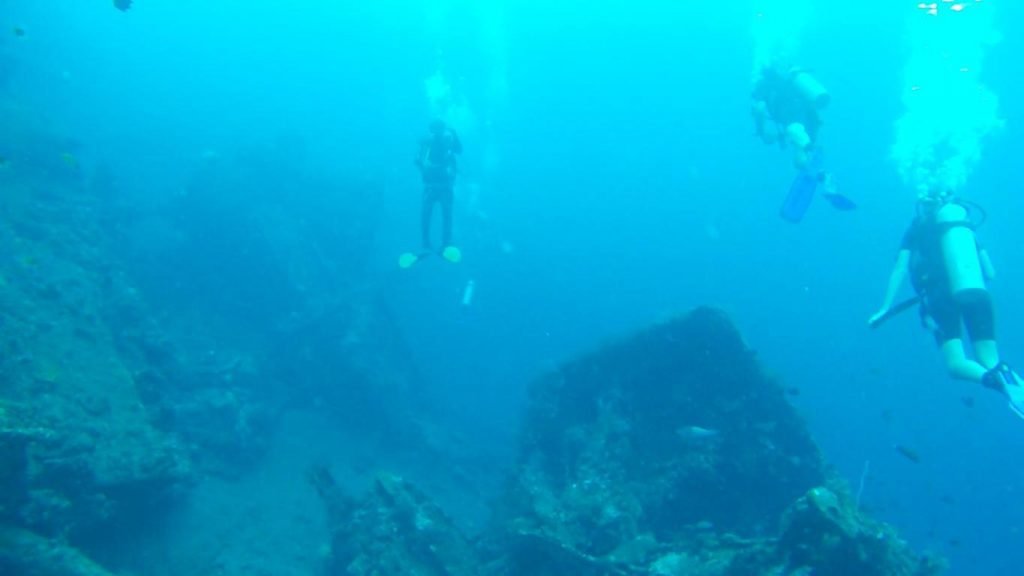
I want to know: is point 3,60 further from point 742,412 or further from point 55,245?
point 742,412

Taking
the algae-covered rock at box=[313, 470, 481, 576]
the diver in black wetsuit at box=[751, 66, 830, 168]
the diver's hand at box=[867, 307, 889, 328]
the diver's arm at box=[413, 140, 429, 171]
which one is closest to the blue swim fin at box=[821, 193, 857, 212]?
the diver in black wetsuit at box=[751, 66, 830, 168]

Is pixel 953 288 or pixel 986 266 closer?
pixel 953 288

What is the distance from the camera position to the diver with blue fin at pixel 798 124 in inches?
413

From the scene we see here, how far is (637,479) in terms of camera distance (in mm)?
8617

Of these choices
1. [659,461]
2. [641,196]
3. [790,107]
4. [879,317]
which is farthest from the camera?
[641,196]

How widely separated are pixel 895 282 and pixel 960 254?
3.33 ft

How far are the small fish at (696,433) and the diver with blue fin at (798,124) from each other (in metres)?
4.07

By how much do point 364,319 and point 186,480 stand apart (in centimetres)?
758

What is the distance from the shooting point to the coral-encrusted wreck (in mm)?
7152

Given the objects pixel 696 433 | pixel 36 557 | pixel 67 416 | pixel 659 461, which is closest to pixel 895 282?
pixel 696 433

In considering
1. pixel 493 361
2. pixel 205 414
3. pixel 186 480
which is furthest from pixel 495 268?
pixel 186 480

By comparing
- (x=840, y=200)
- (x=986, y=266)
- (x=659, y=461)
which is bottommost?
(x=659, y=461)

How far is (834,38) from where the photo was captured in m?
41.1

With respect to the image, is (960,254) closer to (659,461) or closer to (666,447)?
(666,447)
